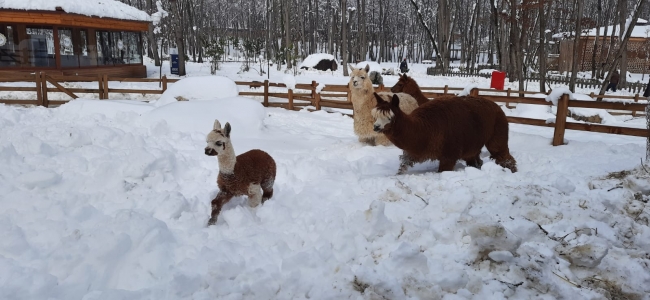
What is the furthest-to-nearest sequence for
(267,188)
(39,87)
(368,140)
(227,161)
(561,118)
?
1. (39,87)
2. (368,140)
3. (561,118)
4. (267,188)
5. (227,161)

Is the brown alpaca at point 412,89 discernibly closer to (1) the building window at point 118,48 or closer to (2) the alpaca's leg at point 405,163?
(2) the alpaca's leg at point 405,163

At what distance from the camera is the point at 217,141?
12.7 feet

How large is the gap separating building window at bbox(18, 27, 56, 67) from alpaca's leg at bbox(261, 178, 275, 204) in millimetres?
17443

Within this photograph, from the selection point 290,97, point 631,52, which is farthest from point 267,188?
point 631,52

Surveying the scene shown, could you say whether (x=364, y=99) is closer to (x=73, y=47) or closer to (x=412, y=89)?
(x=412, y=89)

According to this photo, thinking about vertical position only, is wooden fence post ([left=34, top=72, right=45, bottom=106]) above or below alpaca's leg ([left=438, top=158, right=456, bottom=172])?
above

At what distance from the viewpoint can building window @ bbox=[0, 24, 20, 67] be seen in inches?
667

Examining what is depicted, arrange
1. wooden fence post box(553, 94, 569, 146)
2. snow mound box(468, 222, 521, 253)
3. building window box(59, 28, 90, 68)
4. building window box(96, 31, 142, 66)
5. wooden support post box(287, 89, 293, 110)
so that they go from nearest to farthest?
snow mound box(468, 222, 521, 253) → wooden fence post box(553, 94, 569, 146) → wooden support post box(287, 89, 293, 110) → building window box(59, 28, 90, 68) → building window box(96, 31, 142, 66)

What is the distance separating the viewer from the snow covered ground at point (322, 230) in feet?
9.26

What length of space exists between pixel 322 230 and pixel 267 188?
3.49ft

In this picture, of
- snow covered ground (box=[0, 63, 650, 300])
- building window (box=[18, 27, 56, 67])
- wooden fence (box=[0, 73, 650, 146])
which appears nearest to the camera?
snow covered ground (box=[0, 63, 650, 300])

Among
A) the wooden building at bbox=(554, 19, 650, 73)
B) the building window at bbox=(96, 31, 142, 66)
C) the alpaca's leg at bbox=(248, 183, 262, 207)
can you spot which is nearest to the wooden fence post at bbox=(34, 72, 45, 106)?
the building window at bbox=(96, 31, 142, 66)

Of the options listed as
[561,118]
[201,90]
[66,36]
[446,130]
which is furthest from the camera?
[66,36]

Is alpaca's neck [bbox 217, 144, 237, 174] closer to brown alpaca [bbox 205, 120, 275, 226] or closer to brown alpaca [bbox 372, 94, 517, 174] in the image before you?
brown alpaca [bbox 205, 120, 275, 226]
